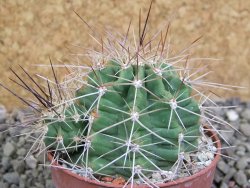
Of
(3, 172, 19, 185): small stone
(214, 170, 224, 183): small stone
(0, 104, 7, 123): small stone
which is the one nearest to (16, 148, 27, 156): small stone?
(3, 172, 19, 185): small stone

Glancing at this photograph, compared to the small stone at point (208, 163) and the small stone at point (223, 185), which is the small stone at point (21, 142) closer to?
the small stone at point (223, 185)

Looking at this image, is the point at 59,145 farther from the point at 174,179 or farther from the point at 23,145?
the point at 23,145

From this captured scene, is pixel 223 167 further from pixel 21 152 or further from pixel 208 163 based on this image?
pixel 21 152

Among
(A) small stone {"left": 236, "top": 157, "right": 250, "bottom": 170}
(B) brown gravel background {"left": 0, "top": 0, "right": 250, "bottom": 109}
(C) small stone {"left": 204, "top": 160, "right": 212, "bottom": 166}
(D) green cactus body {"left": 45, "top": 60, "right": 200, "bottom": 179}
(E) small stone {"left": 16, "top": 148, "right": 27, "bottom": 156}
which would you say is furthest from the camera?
(B) brown gravel background {"left": 0, "top": 0, "right": 250, "bottom": 109}

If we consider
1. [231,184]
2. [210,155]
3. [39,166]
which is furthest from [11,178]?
[210,155]

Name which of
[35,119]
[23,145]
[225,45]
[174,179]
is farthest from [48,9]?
[174,179]

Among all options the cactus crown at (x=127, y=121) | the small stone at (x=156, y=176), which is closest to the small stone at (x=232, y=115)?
the cactus crown at (x=127, y=121)

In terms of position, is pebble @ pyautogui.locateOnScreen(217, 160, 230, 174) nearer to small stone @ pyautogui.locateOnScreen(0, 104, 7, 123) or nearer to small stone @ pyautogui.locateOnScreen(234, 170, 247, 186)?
small stone @ pyautogui.locateOnScreen(234, 170, 247, 186)
